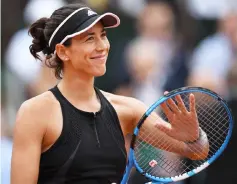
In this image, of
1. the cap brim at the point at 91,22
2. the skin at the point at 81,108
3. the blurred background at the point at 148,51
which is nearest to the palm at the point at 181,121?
the skin at the point at 81,108

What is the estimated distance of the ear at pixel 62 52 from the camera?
10.4 ft

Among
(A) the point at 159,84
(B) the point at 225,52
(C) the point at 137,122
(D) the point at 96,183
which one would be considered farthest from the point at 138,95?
(D) the point at 96,183

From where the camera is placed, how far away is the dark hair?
3.15 metres

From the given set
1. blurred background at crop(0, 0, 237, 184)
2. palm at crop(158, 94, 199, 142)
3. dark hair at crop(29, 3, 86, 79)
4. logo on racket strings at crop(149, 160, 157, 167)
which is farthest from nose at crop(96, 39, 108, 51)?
blurred background at crop(0, 0, 237, 184)

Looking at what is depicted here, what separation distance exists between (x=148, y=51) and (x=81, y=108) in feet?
8.25

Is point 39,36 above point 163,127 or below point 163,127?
above

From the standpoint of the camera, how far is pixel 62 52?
3178 millimetres

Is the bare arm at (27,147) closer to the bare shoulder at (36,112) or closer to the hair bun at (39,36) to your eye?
the bare shoulder at (36,112)

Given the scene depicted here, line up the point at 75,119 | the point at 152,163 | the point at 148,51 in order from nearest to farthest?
the point at 75,119 < the point at 152,163 < the point at 148,51

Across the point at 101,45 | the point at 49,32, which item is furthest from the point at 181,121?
the point at 49,32

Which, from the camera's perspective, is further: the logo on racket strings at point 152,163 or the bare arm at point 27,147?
the logo on racket strings at point 152,163

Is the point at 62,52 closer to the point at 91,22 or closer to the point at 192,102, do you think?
the point at 91,22

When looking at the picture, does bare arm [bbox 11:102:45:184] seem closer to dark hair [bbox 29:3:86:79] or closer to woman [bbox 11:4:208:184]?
woman [bbox 11:4:208:184]

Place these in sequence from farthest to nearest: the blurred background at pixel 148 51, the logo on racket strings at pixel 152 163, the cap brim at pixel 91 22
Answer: the blurred background at pixel 148 51
the logo on racket strings at pixel 152 163
the cap brim at pixel 91 22
